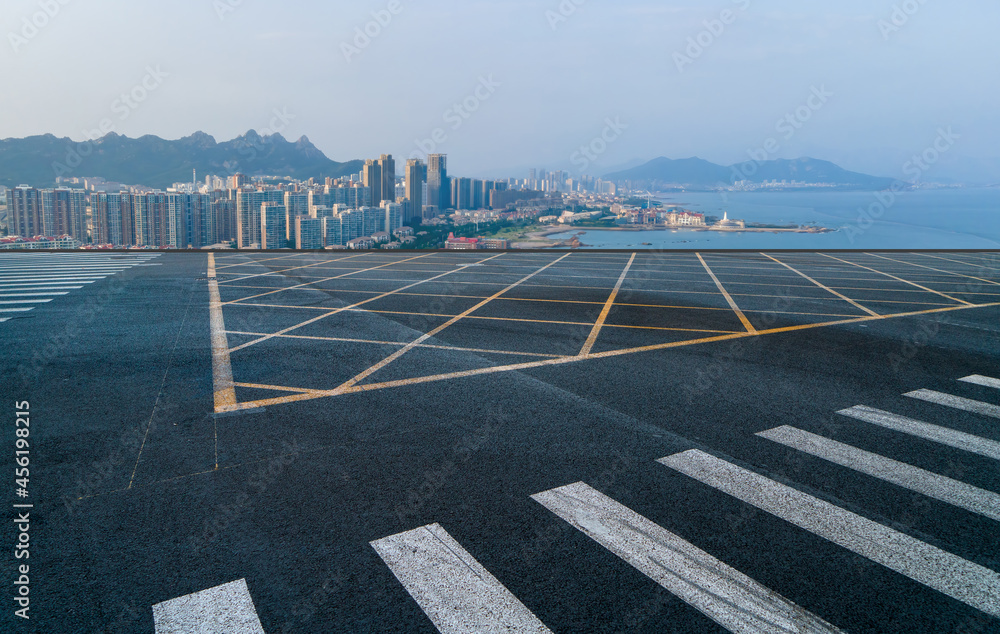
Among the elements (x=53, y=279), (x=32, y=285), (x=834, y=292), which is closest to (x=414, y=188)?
(x=53, y=279)

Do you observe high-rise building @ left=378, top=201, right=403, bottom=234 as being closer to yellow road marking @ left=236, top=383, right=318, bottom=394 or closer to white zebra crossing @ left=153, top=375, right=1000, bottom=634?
yellow road marking @ left=236, top=383, right=318, bottom=394

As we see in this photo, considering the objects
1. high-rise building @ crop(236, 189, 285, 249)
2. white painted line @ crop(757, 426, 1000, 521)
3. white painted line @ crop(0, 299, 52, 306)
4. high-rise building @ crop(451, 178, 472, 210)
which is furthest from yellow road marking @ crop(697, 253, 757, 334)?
high-rise building @ crop(451, 178, 472, 210)

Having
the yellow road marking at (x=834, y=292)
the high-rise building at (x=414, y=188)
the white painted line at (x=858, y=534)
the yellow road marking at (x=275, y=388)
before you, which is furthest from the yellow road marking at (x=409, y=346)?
the high-rise building at (x=414, y=188)

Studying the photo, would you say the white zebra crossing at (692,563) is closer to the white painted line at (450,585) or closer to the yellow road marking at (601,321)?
the white painted line at (450,585)

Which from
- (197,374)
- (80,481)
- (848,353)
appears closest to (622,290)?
(848,353)

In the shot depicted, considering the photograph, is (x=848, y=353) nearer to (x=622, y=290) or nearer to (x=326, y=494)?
(x=622, y=290)

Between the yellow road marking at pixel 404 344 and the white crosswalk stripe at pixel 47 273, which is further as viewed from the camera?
the white crosswalk stripe at pixel 47 273
